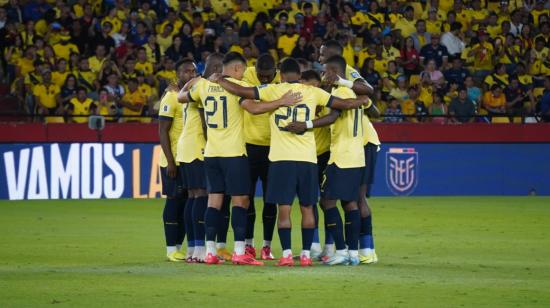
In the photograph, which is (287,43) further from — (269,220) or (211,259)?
(211,259)

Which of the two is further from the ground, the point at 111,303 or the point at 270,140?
the point at 270,140

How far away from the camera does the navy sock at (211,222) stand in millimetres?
12680

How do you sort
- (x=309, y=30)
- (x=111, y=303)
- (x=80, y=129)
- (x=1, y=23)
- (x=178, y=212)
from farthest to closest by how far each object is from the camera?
(x=309, y=30)
(x=1, y=23)
(x=80, y=129)
(x=178, y=212)
(x=111, y=303)

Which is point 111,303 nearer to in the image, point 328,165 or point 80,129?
point 328,165

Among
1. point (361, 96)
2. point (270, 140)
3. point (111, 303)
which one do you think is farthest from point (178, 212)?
point (111, 303)

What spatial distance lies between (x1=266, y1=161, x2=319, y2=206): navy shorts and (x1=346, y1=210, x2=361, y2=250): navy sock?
52 centimetres

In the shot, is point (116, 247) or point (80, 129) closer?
point (116, 247)

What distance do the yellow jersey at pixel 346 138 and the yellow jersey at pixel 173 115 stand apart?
1767 mm

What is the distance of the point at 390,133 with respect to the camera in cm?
2595

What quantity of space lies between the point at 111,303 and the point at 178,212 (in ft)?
13.1

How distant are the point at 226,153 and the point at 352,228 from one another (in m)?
1.53

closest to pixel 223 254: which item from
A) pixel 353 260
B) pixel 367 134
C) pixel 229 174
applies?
pixel 229 174

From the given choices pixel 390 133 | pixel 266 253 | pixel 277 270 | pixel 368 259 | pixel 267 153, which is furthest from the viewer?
pixel 390 133

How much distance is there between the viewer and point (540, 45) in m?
30.1
